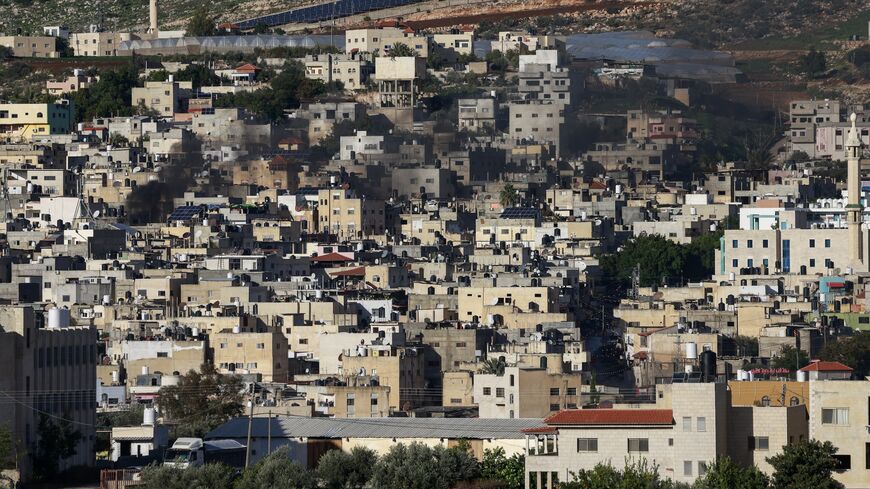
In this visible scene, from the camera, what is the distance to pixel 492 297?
320 ft

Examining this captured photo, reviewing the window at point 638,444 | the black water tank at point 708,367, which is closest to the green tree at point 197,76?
the black water tank at point 708,367

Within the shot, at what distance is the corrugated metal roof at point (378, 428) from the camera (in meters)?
59.4

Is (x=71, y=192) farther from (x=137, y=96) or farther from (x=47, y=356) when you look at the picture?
(x=47, y=356)

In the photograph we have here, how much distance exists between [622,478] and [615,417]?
2.34 metres

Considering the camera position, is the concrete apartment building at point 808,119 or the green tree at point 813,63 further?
the green tree at point 813,63

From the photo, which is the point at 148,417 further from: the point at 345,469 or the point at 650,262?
the point at 650,262

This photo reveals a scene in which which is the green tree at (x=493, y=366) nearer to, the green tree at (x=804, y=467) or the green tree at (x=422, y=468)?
the green tree at (x=422, y=468)

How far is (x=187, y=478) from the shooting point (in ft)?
171

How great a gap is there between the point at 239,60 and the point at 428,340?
8478 centimetres

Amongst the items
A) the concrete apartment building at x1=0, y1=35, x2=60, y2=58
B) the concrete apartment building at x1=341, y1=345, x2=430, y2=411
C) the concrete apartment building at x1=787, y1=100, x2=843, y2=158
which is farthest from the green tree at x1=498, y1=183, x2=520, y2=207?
the concrete apartment building at x1=341, y1=345, x2=430, y2=411

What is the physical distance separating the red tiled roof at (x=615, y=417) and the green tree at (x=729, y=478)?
1603 millimetres

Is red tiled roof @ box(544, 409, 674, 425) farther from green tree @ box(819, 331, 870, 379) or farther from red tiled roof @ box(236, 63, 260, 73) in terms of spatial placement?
red tiled roof @ box(236, 63, 260, 73)

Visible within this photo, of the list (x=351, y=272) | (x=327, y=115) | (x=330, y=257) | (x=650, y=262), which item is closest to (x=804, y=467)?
(x=351, y=272)

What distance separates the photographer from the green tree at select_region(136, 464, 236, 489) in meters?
51.8
